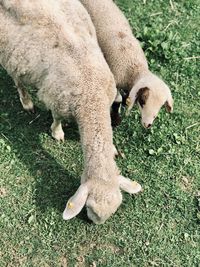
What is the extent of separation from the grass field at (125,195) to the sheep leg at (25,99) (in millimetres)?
114

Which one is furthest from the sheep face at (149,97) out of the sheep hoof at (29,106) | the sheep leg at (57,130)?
the sheep hoof at (29,106)

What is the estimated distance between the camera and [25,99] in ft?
21.3

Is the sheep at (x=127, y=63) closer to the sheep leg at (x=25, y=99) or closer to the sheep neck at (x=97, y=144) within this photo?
the sheep neck at (x=97, y=144)

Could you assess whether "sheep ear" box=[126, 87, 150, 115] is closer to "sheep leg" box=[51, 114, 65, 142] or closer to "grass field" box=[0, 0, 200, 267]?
"grass field" box=[0, 0, 200, 267]

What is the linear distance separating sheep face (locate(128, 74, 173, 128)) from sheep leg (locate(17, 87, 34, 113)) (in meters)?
1.37

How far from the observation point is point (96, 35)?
6.62 metres

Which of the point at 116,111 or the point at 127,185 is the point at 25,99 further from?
the point at 127,185

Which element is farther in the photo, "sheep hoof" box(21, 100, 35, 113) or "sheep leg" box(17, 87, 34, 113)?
"sheep hoof" box(21, 100, 35, 113)

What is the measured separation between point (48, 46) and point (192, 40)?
309 centimetres

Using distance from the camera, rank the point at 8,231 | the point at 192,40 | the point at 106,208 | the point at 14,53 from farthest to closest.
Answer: the point at 192,40 < the point at 14,53 < the point at 8,231 < the point at 106,208

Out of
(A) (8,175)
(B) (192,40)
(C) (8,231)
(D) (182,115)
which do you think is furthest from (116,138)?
(B) (192,40)

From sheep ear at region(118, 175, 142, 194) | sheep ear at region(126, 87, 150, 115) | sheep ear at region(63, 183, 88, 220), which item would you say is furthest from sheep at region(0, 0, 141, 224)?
sheep ear at region(126, 87, 150, 115)

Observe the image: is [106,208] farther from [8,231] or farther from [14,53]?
[14,53]

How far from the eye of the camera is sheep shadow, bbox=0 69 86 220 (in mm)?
5875
